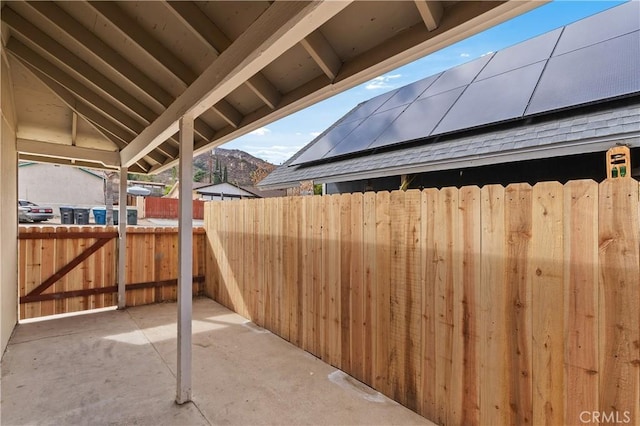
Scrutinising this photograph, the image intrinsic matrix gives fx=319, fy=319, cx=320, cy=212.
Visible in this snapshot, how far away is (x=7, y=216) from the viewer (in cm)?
334

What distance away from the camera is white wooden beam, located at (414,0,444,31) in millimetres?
1302

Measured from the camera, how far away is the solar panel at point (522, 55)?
421 cm

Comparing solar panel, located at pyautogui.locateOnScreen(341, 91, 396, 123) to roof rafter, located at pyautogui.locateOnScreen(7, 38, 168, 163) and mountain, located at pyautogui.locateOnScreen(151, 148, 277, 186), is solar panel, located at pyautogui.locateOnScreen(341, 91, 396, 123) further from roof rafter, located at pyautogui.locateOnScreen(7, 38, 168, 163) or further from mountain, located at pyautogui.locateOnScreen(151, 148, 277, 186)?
mountain, located at pyautogui.locateOnScreen(151, 148, 277, 186)

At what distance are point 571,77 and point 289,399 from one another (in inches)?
165

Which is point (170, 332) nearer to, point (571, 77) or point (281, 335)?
point (281, 335)

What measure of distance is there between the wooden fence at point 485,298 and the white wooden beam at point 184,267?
1227mm

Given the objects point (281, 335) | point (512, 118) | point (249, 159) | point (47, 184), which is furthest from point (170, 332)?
point (249, 159)

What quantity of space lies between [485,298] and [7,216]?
453 cm

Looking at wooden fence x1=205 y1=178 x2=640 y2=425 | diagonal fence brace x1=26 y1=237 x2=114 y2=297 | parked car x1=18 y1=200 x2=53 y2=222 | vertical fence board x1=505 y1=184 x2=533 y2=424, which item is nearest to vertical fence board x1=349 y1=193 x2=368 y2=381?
wooden fence x1=205 y1=178 x2=640 y2=425

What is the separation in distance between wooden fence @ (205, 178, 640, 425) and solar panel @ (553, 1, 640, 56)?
337cm

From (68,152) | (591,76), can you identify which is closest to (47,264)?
(68,152)

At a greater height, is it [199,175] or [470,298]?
[199,175]

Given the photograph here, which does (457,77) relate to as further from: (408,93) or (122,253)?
(122,253)

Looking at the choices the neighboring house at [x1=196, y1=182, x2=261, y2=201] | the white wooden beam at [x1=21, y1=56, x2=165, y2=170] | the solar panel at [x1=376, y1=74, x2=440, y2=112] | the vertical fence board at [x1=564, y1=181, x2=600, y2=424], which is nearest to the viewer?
the vertical fence board at [x1=564, y1=181, x2=600, y2=424]
